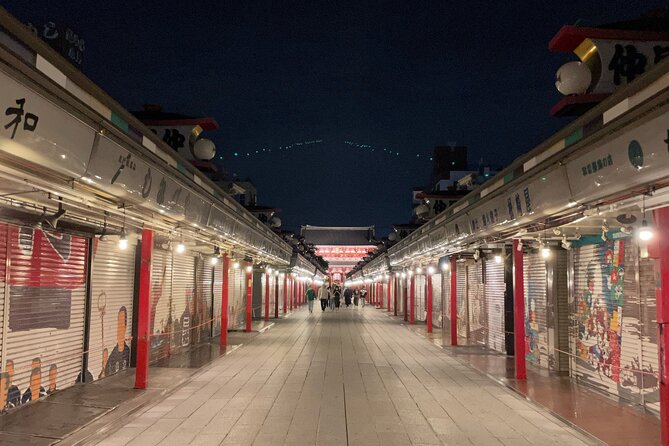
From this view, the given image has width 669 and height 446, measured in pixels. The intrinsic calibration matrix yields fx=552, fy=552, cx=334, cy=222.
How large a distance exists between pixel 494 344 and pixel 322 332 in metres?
7.95

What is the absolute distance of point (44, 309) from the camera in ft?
30.0

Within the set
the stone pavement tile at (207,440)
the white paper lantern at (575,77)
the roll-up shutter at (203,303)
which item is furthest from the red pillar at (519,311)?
the roll-up shutter at (203,303)

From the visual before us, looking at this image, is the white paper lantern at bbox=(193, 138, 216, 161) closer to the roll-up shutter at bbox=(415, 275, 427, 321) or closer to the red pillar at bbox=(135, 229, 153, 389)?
the red pillar at bbox=(135, 229, 153, 389)

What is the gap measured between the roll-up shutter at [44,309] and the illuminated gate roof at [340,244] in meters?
74.9

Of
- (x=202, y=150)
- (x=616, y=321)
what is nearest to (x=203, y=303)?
(x=202, y=150)

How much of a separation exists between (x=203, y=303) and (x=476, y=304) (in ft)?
30.3

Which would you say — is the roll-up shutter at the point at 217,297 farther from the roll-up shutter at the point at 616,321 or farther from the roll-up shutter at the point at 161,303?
the roll-up shutter at the point at 616,321

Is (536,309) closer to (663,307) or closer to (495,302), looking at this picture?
(495,302)

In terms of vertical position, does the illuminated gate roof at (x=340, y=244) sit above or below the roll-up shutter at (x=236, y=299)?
above

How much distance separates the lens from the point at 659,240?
602 cm

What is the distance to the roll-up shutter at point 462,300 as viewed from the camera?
20016 mm

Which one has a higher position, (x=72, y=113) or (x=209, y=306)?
(x=72, y=113)

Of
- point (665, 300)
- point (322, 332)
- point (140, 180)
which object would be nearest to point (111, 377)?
point (140, 180)

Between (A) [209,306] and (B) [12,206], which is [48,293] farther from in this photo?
(A) [209,306]
